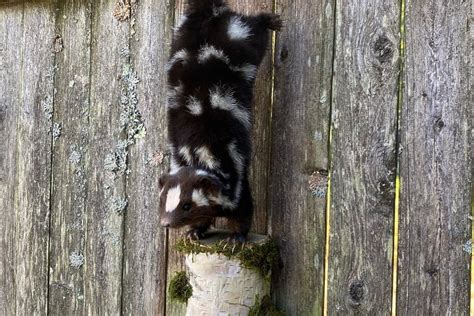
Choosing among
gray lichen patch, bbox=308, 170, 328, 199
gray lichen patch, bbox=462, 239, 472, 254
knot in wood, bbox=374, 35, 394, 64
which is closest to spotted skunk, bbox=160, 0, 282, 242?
gray lichen patch, bbox=308, 170, 328, 199

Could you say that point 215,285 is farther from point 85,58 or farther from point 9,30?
point 9,30

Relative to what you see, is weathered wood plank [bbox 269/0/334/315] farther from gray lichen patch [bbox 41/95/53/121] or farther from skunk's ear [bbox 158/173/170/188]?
gray lichen patch [bbox 41/95/53/121]

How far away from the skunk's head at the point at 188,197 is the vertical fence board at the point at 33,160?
1079 millimetres

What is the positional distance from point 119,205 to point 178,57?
87 centimetres

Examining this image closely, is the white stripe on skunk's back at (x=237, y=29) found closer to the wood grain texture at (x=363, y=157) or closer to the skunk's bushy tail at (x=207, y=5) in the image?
the skunk's bushy tail at (x=207, y=5)

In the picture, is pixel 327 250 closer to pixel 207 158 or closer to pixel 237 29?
pixel 207 158

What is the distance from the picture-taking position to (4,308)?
3.64 m

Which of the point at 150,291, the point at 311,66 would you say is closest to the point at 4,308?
the point at 150,291

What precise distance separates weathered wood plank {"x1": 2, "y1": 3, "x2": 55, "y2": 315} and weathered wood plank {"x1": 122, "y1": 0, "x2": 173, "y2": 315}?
56cm

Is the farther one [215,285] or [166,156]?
[166,156]

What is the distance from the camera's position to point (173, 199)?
8.71 ft

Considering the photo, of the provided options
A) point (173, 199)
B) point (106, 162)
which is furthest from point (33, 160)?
point (173, 199)

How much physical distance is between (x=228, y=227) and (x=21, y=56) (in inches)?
65.4

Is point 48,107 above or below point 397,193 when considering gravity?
above
